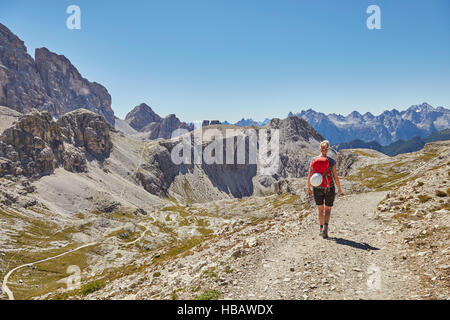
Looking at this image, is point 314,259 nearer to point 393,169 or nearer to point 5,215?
point 393,169

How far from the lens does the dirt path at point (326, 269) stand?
937 centimetres

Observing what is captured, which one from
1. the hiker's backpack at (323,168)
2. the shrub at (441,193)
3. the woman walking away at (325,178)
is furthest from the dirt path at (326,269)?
the shrub at (441,193)

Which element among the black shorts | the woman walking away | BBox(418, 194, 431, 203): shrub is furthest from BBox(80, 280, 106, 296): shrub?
BBox(418, 194, 431, 203): shrub

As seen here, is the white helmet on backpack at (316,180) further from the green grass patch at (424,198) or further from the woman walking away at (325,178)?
the green grass patch at (424,198)

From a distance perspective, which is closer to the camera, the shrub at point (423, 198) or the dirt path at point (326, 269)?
the dirt path at point (326, 269)

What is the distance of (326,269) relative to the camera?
36.9ft

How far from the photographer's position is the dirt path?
9367 millimetres

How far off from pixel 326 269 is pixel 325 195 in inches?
213

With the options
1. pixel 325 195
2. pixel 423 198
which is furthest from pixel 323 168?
pixel 423 198

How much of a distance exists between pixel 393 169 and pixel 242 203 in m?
100

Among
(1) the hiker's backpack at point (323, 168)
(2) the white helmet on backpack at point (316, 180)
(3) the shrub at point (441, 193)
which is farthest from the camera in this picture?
(3) the shrub at point (441, 193)

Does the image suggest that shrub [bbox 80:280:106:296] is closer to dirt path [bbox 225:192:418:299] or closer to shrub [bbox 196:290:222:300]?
dirt path [bbox 225:192:418:299]

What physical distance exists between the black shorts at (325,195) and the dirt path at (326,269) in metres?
2.40
